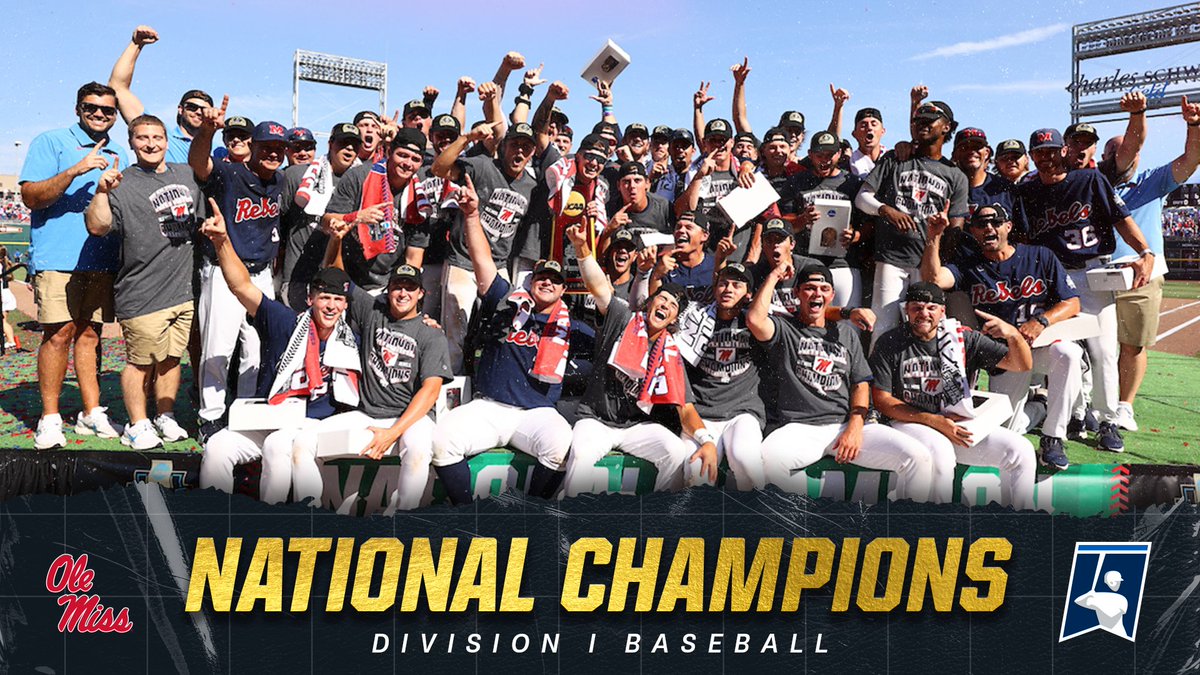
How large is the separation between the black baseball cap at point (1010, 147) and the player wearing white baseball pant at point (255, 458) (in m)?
4.86

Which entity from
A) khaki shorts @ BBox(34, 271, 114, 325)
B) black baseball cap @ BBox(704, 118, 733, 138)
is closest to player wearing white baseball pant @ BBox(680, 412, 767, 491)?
black baseball cap @ BBox(704, 118, 733, 138)

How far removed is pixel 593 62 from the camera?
22.5 feet

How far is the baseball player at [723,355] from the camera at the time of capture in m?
Result: 4.82

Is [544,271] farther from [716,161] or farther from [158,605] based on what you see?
[158,605]

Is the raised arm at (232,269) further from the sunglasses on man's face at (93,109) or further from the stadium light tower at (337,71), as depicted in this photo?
the stadium light tower at (337,71)

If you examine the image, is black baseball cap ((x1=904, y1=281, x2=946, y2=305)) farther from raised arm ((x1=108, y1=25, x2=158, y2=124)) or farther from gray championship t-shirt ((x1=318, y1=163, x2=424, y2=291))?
raised arm ((x1=108, y1=25, x2=158, y2=124))

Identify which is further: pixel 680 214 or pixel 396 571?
pixel 680 214

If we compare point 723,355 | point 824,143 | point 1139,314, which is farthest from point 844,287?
point 1139,314

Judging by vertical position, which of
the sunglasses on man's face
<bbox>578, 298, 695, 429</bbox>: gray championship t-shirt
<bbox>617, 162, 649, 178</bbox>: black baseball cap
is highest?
the sunglasses on man's face

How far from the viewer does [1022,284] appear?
5273mm

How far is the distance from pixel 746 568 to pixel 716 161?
10.1 feet

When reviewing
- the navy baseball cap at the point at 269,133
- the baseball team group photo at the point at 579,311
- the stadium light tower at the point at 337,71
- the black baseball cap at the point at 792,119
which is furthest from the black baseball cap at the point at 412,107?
the stadium light tower at the point at 337,71

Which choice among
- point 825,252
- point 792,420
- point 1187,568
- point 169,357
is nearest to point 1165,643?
point 1187,568

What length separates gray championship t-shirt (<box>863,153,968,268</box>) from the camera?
5.46 m
